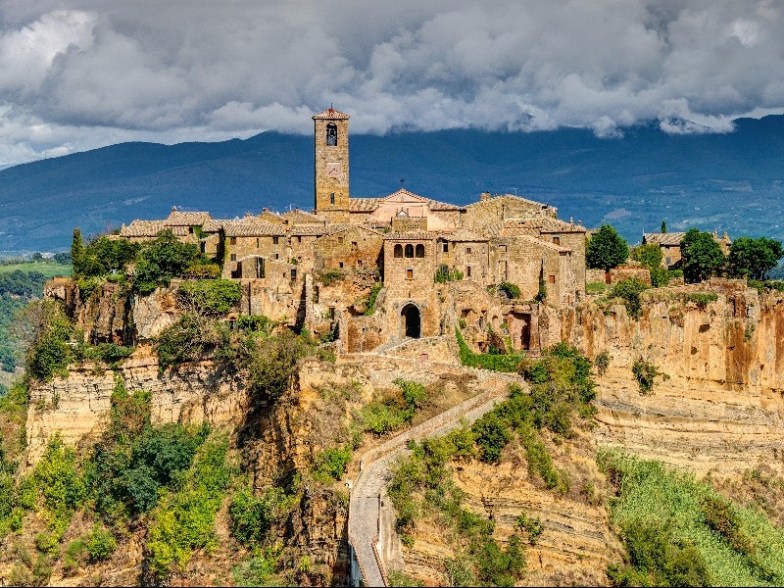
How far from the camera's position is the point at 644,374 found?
50.6 m

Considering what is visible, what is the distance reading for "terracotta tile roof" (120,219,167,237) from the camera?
57.4 m

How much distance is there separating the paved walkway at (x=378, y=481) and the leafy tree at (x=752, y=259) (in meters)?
18.5

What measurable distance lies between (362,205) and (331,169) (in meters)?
2.65

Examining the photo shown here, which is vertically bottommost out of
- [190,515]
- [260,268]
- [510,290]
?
[190,515]

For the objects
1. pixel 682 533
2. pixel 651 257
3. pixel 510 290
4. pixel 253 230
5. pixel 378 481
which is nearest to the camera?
pixel 378 481

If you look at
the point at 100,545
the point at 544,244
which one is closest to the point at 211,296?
the point at 100,545

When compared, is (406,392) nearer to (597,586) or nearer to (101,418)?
(597,586)

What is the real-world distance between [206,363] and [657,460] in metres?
20.9

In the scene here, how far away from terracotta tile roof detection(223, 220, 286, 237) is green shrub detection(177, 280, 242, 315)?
3.33m

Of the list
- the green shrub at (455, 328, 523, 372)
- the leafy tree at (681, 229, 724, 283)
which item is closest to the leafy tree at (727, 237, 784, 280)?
the leafy tree at (681, 229, 724, 283)

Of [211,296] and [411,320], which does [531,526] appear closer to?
[411,320]

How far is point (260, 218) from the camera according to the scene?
58.9 meters

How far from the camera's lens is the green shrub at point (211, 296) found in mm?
49844

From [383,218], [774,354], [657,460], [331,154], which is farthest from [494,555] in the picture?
[331,154]
